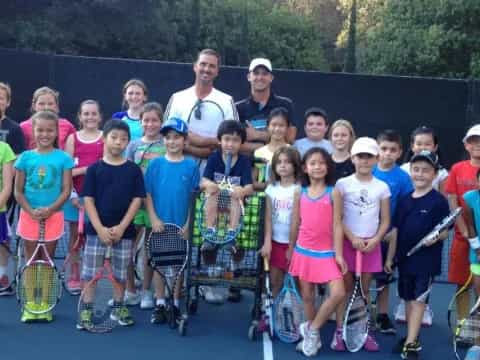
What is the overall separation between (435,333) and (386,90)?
818 centimetres

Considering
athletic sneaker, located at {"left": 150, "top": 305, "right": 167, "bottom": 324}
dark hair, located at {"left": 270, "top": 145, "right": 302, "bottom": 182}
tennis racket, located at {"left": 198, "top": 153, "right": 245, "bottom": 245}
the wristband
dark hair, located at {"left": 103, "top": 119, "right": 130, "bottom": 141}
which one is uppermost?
dark hair, located at {"left": 103, "top": 119, "right": 130, "bottom": 141}

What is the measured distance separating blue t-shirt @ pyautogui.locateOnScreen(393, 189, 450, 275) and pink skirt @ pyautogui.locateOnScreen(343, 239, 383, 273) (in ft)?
0.48

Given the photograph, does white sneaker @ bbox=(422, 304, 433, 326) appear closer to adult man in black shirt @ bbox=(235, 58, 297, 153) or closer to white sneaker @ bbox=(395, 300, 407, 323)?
white sneaker @ bbox=(395, 300, 407, 323)

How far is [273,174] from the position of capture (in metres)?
5.28

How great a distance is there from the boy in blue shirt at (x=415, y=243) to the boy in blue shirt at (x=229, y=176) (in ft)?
3.64

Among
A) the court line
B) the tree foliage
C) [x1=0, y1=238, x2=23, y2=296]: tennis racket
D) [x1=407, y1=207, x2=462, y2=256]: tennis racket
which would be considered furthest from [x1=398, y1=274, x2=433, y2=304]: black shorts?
the tree foliage

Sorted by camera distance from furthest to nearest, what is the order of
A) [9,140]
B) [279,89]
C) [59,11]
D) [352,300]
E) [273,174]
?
1. [59,11]
2. [279,89]
3. [9,140]
4. [273,174]
5. [352,300]

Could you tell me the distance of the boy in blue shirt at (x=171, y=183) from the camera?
5.34 m

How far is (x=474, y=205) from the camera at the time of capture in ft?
16.2

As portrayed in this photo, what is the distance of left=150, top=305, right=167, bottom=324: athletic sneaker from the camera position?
5395mm

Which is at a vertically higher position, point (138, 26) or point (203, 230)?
point (138, 26)

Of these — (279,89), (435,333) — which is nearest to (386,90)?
(279,89)

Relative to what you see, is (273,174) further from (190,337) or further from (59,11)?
(59,11)

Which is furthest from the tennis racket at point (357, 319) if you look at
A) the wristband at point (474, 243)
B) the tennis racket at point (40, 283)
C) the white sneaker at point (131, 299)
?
the tennis racket at point (40, 283)
